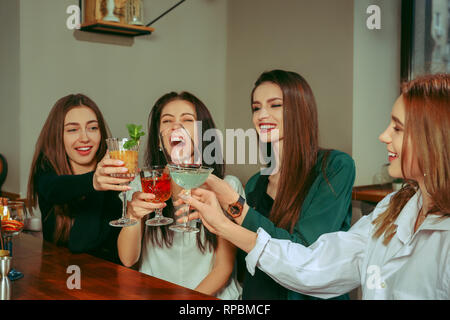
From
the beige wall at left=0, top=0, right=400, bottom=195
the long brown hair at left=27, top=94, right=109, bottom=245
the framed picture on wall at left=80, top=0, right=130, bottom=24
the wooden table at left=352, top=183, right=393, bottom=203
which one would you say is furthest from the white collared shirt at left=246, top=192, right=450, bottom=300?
the framed picture on wall at left=80, top=0, right=130, bottom=24

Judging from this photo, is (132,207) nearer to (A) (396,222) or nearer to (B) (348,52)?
(A) (396,222)

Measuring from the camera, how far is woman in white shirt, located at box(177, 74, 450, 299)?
1.23m

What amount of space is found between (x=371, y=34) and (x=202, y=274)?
2.13 metres

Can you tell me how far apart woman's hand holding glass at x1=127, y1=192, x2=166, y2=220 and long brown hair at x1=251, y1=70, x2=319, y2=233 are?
50cm

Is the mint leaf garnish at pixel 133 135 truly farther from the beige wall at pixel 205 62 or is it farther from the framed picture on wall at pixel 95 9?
the framed picture on wall at pixel 95 9

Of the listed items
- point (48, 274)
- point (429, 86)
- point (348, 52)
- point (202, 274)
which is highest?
point (348, 52)

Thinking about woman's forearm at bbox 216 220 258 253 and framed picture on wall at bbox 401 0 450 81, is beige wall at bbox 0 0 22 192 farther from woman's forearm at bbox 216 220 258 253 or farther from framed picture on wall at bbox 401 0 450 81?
framed picture on wall at bbox 401 0 450 81

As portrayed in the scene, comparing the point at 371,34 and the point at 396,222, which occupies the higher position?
the point at 371,34

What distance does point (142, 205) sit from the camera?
5.75 feet

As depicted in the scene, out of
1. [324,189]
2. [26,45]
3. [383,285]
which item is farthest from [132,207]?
[26,45]

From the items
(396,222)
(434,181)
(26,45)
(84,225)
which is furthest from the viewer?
(26,45)

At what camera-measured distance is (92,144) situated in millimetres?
2424

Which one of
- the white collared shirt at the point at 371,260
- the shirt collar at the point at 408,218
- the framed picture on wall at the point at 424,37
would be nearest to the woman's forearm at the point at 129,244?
the white collared shirt at the point at 371,260

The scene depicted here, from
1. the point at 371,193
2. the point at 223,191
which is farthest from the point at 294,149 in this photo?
the point at 371,193
